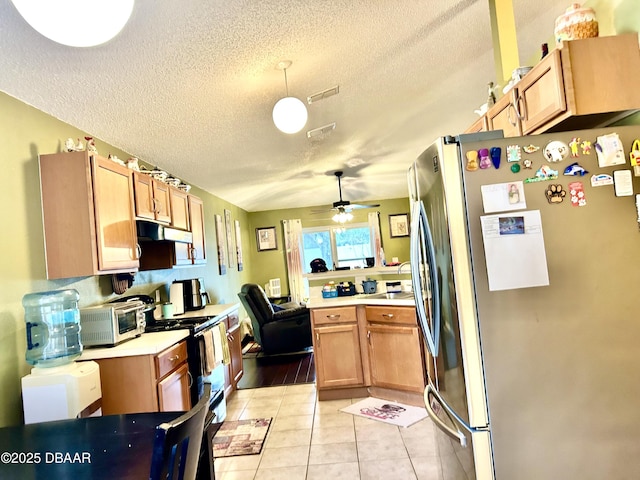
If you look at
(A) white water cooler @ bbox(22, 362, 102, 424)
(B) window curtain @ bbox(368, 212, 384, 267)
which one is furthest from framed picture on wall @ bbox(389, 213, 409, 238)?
(A) white water cooler @ bbox(22, 362, 102, 424)

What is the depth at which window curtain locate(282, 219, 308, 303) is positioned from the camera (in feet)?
27.3

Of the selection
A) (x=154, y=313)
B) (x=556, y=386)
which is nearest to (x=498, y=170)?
(x=556, y=386)

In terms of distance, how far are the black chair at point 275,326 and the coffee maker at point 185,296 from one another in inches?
42.8

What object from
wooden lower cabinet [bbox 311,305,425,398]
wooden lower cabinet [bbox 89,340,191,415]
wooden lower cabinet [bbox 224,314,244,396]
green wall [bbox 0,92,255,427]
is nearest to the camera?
green wall [bbox 0,92,255,427]

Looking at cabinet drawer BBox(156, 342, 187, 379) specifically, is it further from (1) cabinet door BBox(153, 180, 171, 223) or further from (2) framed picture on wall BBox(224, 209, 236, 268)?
(2) framed picture on wall BBox(224, 209, 236, 268)

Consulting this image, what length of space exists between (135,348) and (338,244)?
644cm

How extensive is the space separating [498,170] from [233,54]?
1628 millimetres

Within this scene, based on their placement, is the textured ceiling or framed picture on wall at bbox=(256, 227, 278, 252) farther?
framed picture on wall at bbox=(256, 227, 278, 252)

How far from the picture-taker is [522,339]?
60.6 inches

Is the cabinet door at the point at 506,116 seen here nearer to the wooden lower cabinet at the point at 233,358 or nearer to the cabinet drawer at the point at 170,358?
the cabinet drawer at the point at 170,358

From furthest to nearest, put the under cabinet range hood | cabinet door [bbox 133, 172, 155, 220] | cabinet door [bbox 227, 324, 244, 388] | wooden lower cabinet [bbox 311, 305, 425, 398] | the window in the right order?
the window < cabinet door [bbox 227, 324, 244, 388] < wooden lower cabinet [bbox 311, 305, 425, 398] < the under cabinet range hood < cabinet door [bbox 133, 172, 155, 220]

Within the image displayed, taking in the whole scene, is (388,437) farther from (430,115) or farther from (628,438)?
(430,115)

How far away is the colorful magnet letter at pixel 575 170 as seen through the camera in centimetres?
155

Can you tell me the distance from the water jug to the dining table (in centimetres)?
79
